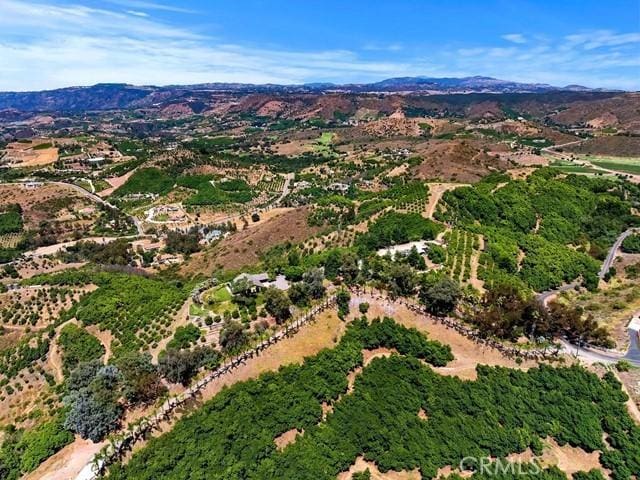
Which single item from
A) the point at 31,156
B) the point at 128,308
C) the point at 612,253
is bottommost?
the point at 31,156

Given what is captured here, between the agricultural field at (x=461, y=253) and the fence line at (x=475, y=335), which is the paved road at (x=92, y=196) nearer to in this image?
the agricultural field at (x=461, y=253)

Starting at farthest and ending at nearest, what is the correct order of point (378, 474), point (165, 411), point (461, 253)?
point (461, 253)
point (165, 411)
point (378, 474)

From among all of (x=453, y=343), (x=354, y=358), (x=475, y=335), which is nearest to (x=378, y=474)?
(x=354, y=358)

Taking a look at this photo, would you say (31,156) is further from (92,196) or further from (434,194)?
(434,194)

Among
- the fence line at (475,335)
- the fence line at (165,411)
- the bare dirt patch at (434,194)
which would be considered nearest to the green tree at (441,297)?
the fence line at (475,335)

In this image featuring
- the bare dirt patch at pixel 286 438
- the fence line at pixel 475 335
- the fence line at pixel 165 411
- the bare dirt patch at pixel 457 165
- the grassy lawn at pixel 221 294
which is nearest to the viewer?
the fence line at pixel 165 411

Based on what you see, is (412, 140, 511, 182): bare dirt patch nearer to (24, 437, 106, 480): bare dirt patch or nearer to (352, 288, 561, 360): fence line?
(352, 288, 561, 360): fence line

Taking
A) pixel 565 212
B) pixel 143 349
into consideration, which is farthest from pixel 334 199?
pixel 143 349

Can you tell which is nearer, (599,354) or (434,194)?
(599,354)

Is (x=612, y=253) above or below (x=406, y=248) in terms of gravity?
below

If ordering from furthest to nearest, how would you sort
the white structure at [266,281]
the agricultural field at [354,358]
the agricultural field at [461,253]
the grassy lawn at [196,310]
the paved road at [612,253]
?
1. the paved road at [612,253]
2. the agricultural field at [461,253]
3. the white structure at [266,281]
4. the grassy lawn at [196,310]
5. the agricultural field at [354,358]

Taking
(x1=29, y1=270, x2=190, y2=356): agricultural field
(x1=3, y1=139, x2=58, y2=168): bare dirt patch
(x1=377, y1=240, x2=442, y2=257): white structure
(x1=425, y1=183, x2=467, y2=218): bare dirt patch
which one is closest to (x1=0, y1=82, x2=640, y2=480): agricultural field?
(x1=29, y1=270, x2=190, y2=356): agricultural field

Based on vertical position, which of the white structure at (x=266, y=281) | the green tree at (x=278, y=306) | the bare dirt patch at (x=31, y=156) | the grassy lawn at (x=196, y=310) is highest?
the green tree at (x=278, y=306)
